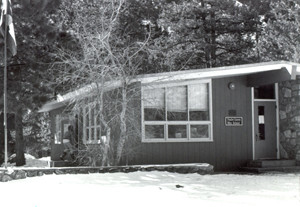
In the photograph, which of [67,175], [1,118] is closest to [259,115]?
[67,175]

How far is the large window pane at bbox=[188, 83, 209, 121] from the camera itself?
13492mm

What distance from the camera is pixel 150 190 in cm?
882

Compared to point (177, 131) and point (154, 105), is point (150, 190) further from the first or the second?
point (177, 131)

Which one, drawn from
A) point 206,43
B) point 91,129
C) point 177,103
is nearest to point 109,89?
point 177,103

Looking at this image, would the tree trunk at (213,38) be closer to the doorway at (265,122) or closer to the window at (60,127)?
the window at (60,127)

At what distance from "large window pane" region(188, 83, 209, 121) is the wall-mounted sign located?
2.19 ft

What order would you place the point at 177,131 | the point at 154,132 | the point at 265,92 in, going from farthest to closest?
the point at 265,92
the point at 177,131
the point at 154,132

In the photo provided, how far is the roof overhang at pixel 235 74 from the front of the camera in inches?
483

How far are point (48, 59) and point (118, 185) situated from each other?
9484 millimetres

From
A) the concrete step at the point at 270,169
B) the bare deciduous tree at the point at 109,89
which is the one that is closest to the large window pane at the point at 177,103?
the bare deciduous tree at the point at 109,89

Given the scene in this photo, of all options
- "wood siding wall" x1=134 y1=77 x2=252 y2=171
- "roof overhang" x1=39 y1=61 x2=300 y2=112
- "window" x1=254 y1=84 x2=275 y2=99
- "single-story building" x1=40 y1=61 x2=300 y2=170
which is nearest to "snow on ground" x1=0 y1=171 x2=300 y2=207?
"wood siding wall" x1=134 y1=77 x2=252 y2=171

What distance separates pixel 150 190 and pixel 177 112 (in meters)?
4.78

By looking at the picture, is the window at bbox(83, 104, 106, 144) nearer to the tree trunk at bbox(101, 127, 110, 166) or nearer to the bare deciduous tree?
the bare deciduous tree

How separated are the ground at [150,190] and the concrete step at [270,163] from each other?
2.17 meters
